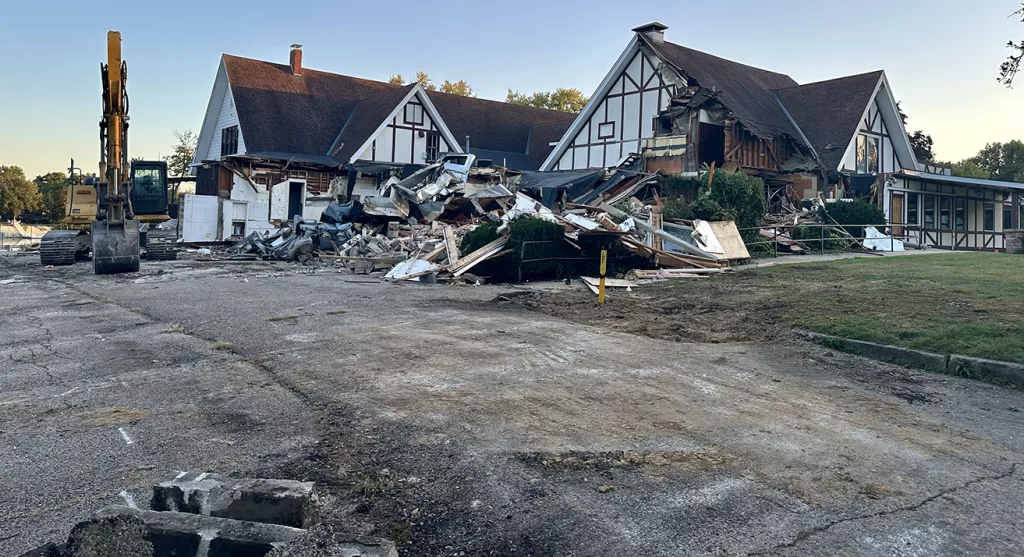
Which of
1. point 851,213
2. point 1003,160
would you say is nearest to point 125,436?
point 851,213

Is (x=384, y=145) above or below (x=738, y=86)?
below

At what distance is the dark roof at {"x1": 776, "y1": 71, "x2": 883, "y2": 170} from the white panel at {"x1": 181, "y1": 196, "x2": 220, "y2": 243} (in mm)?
25428

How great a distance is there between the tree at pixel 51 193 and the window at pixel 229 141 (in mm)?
24534

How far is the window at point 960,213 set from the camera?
34719mm

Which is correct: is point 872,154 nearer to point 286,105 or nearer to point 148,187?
point 286,105

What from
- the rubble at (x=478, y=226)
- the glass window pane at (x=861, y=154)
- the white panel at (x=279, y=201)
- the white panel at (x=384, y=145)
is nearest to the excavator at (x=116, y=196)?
the rubble at (x=478, y=226)

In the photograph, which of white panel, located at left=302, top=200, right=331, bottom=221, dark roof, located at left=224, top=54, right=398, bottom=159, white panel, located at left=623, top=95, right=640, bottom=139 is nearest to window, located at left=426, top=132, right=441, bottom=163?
dark roof, located at left=224, top=54, right=398, bottom=159

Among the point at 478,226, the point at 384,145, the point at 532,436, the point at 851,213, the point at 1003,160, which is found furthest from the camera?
the point at 1003,160

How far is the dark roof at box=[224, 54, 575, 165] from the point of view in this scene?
33.8 metres

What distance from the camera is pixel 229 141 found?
1371 inches

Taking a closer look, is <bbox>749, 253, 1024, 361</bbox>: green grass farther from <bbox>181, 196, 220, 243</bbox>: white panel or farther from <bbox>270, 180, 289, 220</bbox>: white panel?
<bbox>181, 196, 220, 243</bbox>: white panel

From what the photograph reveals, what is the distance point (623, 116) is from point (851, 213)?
33.3ft

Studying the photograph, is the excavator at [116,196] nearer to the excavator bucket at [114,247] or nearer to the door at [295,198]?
the excavator bucket at [114,247]

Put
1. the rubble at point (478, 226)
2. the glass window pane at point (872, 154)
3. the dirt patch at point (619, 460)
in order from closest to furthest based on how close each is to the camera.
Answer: the dirt patch at point (619, 460) < the rubble at point (478, 226) < the glass window pane at point (872, 154)
